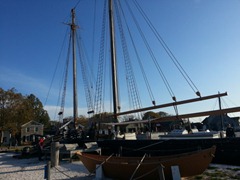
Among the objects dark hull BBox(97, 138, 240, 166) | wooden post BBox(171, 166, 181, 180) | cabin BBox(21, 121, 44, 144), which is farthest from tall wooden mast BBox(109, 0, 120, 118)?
cabin BBox(21, 121, 44, 144)

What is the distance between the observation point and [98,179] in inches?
371

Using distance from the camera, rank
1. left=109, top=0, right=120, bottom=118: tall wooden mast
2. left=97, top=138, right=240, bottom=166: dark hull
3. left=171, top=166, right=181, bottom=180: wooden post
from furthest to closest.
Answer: left=109, top=0, right=120, bottom=118: tall wooden mast → left=97, top=138, right=240, bottom=166: dark hull → left=171, top=166, right=181, bottom=180: wooden post

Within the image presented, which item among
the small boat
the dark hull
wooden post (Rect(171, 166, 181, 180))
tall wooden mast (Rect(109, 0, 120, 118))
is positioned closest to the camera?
wooden post (Rect(171, 166, 181, 180))

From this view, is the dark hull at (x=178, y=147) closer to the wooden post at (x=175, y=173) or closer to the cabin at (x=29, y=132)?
the wooden post at (x=175, y=173)

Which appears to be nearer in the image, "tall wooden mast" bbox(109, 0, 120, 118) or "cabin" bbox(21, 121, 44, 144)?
"tall wooden mast" bbox(109, 0, 120, 118)

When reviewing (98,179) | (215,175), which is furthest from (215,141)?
(98,179)

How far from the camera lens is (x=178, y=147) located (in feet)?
38.3

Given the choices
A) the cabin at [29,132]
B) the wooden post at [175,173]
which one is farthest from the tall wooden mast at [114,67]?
the cabin at [29,132]

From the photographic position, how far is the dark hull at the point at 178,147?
10.0m

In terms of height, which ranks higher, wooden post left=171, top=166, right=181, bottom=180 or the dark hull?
the dark hull

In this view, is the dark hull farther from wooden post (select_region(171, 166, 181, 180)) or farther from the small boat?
wooden post (select_region(171, 166, 181, 180))

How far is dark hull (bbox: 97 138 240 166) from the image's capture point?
1004 centimetres

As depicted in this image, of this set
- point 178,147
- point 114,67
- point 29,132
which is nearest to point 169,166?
point 178,147

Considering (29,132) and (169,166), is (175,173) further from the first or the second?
(29,132)
